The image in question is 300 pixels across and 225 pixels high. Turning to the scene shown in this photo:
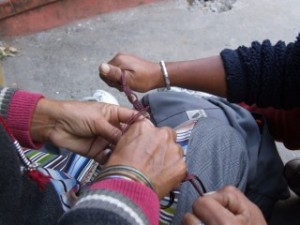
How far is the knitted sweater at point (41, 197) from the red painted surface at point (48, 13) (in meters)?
1.75

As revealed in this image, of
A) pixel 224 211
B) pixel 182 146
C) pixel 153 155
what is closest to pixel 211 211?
pixel 224 211

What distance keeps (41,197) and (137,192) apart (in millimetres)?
299

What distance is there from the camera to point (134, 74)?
5.13 ft

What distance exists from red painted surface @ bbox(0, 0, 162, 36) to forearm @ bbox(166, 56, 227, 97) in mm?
1537

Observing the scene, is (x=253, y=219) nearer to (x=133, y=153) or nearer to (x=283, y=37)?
(x=133, y=153)

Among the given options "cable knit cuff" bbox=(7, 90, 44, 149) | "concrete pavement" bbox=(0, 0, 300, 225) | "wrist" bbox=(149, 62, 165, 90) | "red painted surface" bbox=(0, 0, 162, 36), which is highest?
"cable knit cuff" bbox=(7, 90, 44, 149)

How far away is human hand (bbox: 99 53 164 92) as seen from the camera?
1.52 metres

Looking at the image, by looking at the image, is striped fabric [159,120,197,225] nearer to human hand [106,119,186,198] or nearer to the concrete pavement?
human hand [106,119,186,198]

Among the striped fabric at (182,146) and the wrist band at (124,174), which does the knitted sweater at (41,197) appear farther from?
the striped fabric at (182,146)

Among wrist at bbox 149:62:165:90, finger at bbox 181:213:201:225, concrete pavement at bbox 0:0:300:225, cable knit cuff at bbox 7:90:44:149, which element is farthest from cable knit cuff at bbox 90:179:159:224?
concrete pavement at bbox 0:0:300:225

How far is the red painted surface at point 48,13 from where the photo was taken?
2920 mm

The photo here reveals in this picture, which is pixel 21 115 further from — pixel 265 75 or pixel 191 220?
pixel 265 75

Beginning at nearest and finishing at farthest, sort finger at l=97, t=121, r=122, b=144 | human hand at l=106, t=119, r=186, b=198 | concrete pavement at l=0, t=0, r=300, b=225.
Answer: human hand at l=106, t=119, r=186, b=198, finger at l=97, t=121, r=122, b=144, concrete pavement at l=0, t=0, r=300, b=225

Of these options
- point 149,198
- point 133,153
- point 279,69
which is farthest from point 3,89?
point 279,69
